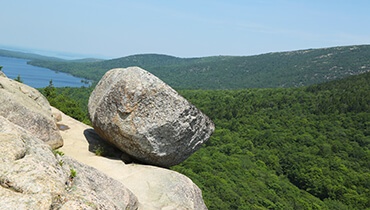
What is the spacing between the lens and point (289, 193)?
55844mm

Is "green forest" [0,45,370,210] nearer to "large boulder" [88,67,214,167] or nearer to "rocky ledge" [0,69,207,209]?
"rocky ledge" [0,69,207,209]

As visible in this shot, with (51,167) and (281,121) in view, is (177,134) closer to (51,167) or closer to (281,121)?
(51,167)

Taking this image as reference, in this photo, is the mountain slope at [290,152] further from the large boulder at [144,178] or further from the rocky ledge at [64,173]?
the rocky ledge at [64,173]

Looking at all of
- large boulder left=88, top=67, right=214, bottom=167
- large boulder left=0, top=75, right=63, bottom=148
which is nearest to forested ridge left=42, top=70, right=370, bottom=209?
large boulder left=0, top=75, right=63, bottom=148

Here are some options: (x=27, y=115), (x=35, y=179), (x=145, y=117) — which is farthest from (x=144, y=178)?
(x=35, y=179)

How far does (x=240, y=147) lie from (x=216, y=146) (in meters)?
6.27

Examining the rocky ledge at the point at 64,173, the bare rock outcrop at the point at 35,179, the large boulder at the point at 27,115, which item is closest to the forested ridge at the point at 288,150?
the large boulder at the point at 27,115

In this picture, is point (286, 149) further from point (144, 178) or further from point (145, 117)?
point (144, 178)

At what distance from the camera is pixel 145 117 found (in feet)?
40.3

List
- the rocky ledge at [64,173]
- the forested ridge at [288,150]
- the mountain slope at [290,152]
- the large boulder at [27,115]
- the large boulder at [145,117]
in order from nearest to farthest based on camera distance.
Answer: the rocky ledge at [64,173] → the large boulder at [27,115] → the large boulder at [145,117] → the forested ridge at [288,150] → the mountain slope at [290,152]

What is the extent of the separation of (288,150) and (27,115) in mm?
69164

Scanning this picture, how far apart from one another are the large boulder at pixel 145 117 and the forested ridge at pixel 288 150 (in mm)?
19523

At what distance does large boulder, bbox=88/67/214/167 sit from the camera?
12.3 m

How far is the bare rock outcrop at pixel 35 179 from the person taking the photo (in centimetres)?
532
